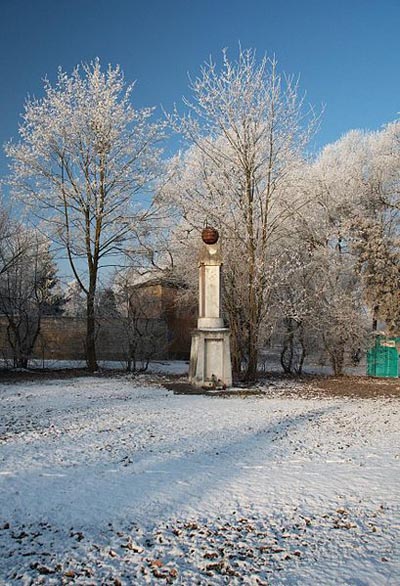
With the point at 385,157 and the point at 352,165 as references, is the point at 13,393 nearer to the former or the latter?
the point at 352,165

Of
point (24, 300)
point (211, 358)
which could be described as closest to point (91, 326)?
point (24, 300)

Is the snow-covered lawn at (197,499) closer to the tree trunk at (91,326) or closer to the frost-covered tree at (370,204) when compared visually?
the tree trunk at (91,326)

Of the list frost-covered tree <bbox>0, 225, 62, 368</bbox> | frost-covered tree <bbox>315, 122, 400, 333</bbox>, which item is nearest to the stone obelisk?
frost-covered tree <bbox>315, 122, 400, 333</bbox>

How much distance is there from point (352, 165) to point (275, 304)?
33.7ft

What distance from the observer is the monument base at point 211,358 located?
12.2m

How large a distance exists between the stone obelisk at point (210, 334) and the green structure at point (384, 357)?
784 centimetres

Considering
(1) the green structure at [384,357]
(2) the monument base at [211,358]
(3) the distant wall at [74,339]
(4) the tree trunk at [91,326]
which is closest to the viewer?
(2) the monument base at [211,358]

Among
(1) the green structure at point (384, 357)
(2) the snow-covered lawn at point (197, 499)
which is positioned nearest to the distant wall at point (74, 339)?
(1) the green structure at point (384, 357)

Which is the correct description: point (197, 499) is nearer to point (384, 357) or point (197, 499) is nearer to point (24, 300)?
point (24, 300)

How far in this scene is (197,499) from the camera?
14.4ft

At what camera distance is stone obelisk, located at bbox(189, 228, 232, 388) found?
12242 mm

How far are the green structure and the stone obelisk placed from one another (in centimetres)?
784

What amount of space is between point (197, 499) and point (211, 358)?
312 inches

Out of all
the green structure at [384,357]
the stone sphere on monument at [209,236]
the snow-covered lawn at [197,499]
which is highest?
the stone sphere on monument at [209,236]
